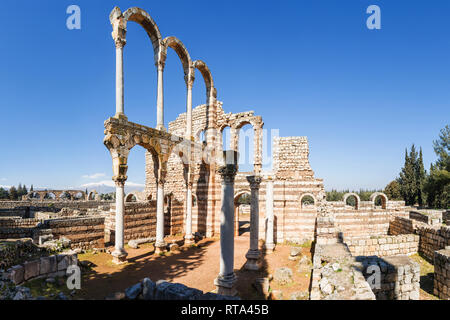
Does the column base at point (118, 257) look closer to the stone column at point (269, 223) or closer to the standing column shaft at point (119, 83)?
the standing column shaft at point (119, 83)

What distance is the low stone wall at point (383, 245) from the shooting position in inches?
472

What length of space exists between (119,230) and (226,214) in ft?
20.6

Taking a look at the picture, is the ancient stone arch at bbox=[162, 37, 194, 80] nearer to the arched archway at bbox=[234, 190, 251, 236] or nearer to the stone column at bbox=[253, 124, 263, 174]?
the stone column at bbox=[253, 124, 263, 174]

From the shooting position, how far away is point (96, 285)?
825 cm

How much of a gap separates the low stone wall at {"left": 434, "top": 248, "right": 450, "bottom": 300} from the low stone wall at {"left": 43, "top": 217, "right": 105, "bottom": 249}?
1557 cm

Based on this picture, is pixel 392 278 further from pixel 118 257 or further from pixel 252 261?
pixel 118 257

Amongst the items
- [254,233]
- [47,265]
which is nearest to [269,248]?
[254,233]

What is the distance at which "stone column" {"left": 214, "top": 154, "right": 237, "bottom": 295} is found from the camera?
7039 millimetres

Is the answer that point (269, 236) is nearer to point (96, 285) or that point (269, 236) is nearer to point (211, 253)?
point (211, 253)

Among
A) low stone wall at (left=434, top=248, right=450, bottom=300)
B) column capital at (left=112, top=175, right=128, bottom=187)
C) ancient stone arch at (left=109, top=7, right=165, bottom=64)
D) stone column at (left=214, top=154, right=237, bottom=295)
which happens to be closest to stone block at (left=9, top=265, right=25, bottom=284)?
column capital at (left=112, top=175, right=128, bottom=187)

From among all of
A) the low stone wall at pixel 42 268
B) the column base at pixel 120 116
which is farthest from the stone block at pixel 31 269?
the column base at pixel 120 116
